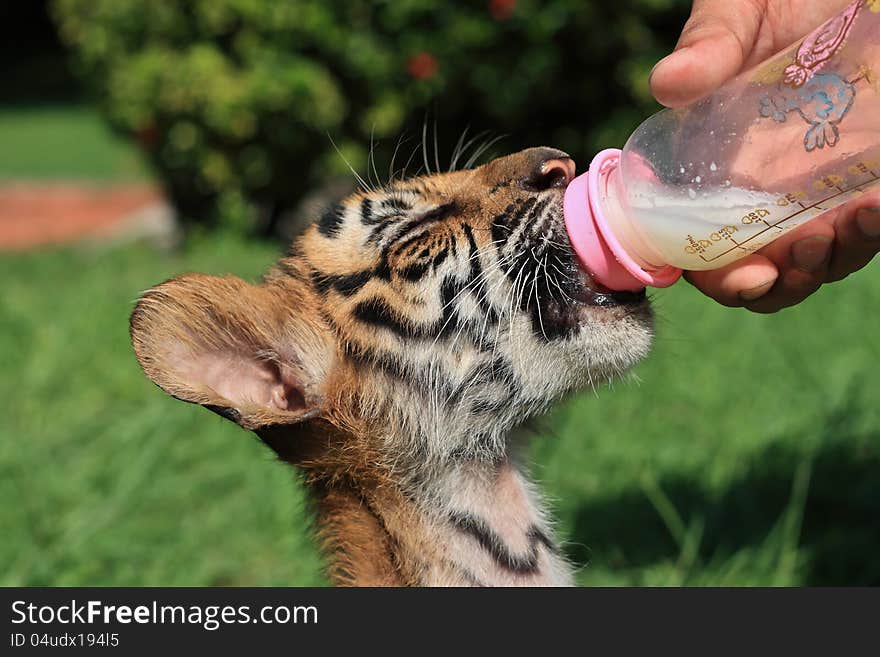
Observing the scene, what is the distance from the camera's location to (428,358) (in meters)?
3.03

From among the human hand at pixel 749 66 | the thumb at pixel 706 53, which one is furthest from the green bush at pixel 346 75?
the thumb at pixel 706 53

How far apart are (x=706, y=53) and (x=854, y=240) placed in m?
0.73

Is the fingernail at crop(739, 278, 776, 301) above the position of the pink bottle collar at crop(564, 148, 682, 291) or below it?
below

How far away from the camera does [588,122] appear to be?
34.5 feet

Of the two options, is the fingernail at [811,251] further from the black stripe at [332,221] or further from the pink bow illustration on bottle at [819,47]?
the black stripe at [332,221]

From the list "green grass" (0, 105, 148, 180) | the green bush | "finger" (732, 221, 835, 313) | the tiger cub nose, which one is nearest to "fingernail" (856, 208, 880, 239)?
"finger" (732, 221, 835, 313)

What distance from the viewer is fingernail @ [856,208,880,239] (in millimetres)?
2912

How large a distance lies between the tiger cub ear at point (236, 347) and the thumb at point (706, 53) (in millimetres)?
1168

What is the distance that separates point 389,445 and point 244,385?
0.45 meters

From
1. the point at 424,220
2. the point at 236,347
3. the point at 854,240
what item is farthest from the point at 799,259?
the point at 236,347

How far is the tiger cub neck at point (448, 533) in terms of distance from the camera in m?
3.02

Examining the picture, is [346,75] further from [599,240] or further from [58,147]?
[58,147]

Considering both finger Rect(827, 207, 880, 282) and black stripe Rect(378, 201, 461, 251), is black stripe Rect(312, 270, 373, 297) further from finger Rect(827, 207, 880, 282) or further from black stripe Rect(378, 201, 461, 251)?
finger Rect(827, 207, 880, 282)

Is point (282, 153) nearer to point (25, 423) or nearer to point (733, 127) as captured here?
point (25, 423)
